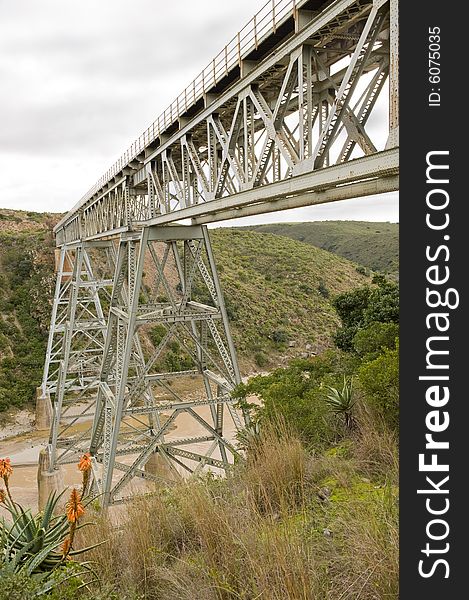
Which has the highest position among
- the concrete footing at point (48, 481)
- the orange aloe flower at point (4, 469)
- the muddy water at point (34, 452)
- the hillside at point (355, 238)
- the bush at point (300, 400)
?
the hillside at point (355, 238)

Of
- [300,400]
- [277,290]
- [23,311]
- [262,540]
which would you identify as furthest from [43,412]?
[277,290]

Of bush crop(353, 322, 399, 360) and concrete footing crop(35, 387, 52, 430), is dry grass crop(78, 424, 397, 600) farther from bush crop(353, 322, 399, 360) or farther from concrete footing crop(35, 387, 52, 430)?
concrete footing crop(35, 387, 52, 430)

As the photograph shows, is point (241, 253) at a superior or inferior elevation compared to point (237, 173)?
superior

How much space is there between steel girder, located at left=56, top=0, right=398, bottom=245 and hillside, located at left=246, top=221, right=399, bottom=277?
5401 cm

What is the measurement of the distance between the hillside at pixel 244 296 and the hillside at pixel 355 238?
17.4 meters

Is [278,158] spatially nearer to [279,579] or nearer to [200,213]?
[200,213]

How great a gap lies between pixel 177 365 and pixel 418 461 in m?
27.6

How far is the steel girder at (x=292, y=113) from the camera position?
4168 millimetres

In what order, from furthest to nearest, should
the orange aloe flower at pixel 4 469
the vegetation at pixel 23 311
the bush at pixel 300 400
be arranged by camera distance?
1. the vegetation at pixel 23 311
2. the bush at pixel 300 400
3. the orange aloe flower at pixel 4 469

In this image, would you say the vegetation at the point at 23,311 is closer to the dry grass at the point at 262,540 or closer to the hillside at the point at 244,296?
the hillside at the point at 244,296

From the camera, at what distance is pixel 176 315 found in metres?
9.48

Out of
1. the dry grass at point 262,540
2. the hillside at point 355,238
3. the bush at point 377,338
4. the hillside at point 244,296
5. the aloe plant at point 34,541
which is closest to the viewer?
the dry grass at point 262,540

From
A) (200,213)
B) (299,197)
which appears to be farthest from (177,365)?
(299,197)

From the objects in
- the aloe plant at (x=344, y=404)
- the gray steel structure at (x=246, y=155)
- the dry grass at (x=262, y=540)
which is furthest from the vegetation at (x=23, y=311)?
the dry grass at (x=262, y=540)
